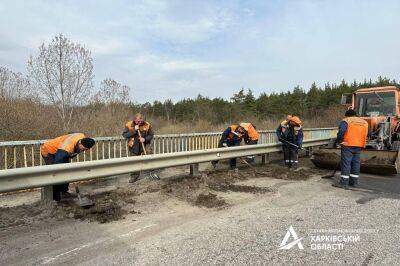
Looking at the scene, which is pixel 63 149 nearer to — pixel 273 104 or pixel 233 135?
pixel 233 135

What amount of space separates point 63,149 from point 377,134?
9005 mm

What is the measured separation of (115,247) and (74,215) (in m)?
1.37

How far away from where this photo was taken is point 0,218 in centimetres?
477

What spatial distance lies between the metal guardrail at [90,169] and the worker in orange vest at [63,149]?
1.18 ft

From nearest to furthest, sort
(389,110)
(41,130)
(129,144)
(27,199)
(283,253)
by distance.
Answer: (283,253) < (27,199) < (129,144) < (41,130) < (389,110)

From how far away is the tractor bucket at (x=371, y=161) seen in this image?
27.7ft

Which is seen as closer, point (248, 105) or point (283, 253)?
point (283, 253)

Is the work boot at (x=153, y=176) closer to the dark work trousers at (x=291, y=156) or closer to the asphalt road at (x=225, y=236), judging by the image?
the asphalt road at (x=225, y=236)

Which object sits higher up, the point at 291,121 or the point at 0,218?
the point at 291,121

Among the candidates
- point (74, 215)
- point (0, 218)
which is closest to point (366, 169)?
point (74, 215)

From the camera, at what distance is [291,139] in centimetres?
993

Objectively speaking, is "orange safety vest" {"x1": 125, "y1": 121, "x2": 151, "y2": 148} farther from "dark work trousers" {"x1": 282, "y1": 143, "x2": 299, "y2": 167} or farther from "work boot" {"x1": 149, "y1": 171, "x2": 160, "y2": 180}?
"dark work trousers" {"x1": 282, "y1": 143, "x2": 299, "y2": 167}

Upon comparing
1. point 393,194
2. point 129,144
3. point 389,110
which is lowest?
point 393,194

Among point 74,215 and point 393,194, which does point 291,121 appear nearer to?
point 393,194
